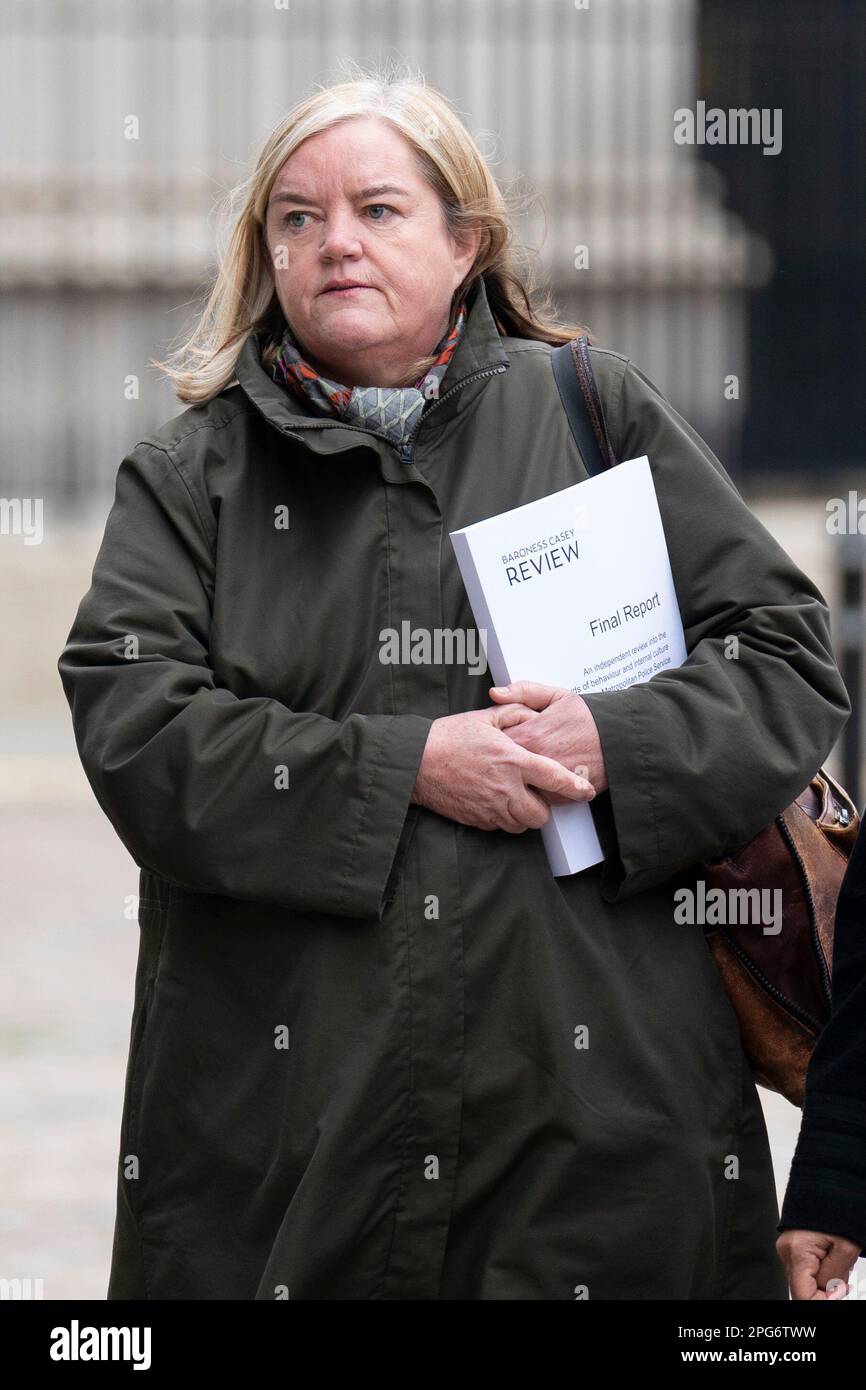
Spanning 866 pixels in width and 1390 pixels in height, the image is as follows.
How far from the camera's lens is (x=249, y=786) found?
257 centimetres

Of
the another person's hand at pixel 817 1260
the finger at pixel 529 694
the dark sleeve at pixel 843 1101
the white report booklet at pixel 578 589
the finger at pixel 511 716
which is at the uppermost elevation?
the white report booklet at pixel 578 589

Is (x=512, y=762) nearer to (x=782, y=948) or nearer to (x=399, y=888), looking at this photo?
(x=399, y=888)

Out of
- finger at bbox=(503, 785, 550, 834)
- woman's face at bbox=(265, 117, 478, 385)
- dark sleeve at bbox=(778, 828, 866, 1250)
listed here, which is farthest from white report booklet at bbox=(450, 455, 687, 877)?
dark sleeve at bbox=(778, 828, 866, 1250)

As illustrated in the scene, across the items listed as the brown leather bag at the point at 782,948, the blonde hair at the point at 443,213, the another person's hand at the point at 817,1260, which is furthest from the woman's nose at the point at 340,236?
the another person's hand at the point at 817,1260

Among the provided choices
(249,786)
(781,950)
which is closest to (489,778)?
(249,786)

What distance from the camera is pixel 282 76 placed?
9711mm

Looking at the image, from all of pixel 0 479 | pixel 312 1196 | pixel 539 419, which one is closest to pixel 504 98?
pixel 0 479

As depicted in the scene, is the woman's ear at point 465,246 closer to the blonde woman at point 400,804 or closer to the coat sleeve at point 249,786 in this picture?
the blonde woman at point 400,804

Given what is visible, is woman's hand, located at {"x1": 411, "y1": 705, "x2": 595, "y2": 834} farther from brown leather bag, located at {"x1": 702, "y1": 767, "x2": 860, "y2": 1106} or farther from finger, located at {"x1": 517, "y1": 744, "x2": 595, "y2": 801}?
brown leather bag, located at {"x1": 702, "y1": 767, "x2": 860, "y2": 1106}

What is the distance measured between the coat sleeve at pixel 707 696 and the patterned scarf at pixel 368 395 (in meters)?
0.24

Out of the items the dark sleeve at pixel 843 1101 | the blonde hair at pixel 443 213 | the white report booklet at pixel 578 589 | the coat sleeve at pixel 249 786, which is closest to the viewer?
the dark sleeve at pixel 843 1101

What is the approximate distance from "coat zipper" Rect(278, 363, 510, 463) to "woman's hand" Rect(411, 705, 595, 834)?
393 millimetres

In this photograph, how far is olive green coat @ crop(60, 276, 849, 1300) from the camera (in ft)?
8.47

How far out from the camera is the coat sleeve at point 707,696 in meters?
2.61
